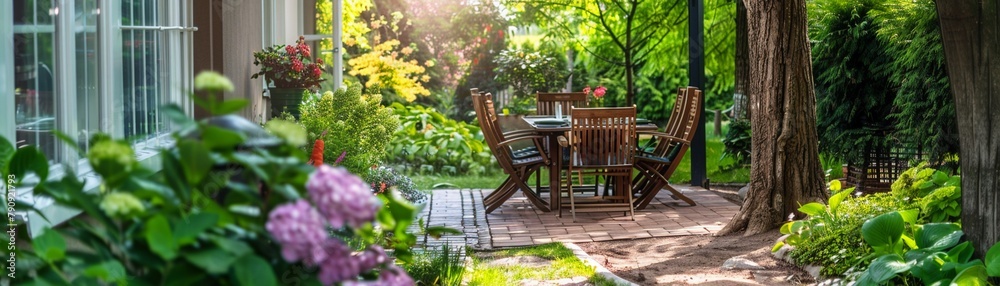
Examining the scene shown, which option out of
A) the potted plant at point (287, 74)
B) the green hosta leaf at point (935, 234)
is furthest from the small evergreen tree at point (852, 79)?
the potted plant at point (287, 74)

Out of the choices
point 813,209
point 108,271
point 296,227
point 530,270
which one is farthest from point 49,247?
point 813,209

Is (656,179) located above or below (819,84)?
below

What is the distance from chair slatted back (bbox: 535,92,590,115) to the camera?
9703 millimetres

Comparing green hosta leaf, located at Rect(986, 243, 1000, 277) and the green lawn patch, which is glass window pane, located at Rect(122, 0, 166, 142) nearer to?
the green lawn patch

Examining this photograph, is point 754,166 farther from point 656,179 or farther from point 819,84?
point 819,84

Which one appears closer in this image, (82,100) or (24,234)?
(24,234)

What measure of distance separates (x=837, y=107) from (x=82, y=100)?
20.1 feet

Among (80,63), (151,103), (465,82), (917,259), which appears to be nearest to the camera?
(80,63)

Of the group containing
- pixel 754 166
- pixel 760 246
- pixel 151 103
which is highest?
pixel 151 103

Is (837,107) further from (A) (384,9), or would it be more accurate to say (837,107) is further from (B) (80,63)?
(A) (384,9)

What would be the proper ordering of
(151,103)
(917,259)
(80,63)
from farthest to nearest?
(151,103)
(917,259)
(80,63)

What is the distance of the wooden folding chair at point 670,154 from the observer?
7.95 m

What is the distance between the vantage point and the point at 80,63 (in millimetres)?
3510

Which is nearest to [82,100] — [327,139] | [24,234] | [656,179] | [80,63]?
[80,63]
